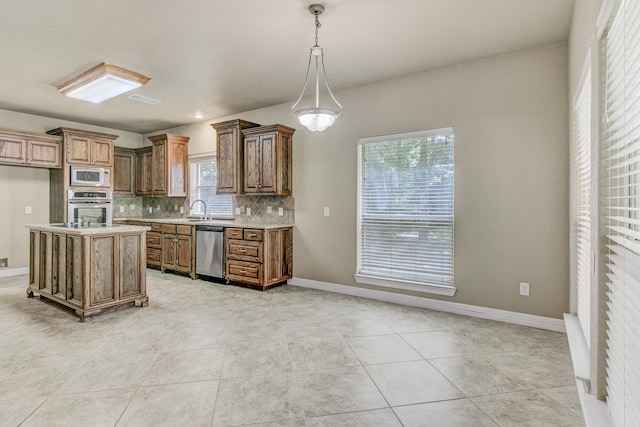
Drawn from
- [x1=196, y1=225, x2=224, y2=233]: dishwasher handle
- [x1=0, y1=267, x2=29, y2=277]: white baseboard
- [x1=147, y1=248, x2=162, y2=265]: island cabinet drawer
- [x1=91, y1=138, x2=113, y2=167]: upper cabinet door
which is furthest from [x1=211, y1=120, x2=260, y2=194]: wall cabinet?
[x1=0, y1=267, x2=29, y2=277]: white baseboard

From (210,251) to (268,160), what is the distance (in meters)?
1.61

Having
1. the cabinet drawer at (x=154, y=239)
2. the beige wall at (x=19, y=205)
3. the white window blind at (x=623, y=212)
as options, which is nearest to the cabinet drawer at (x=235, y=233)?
the cabinet drawer at (x=154, y=239)

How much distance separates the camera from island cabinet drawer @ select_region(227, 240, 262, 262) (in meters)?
4.58

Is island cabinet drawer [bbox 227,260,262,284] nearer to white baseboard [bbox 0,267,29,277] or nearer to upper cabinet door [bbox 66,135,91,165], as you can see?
upper cabinet door [bbox 66,135,91,165]

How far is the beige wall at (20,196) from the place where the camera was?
17.6 feet

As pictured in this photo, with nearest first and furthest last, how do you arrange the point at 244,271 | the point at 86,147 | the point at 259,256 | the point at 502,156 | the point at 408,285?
the point at 502,156
the point at 408,285
the point at 259,256
the point at 244,271
the point at 86,147

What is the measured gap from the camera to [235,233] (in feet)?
15.8

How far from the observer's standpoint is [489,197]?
3445mm

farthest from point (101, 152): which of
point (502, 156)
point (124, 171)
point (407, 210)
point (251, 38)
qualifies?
point (502, 156)

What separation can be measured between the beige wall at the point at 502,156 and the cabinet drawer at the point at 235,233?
1.65 m

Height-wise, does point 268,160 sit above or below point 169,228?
above

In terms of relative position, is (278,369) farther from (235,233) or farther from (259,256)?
(235,233)

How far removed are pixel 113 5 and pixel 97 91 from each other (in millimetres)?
2030

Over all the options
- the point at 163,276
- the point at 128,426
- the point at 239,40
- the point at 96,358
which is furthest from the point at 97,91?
the point at 128,426
